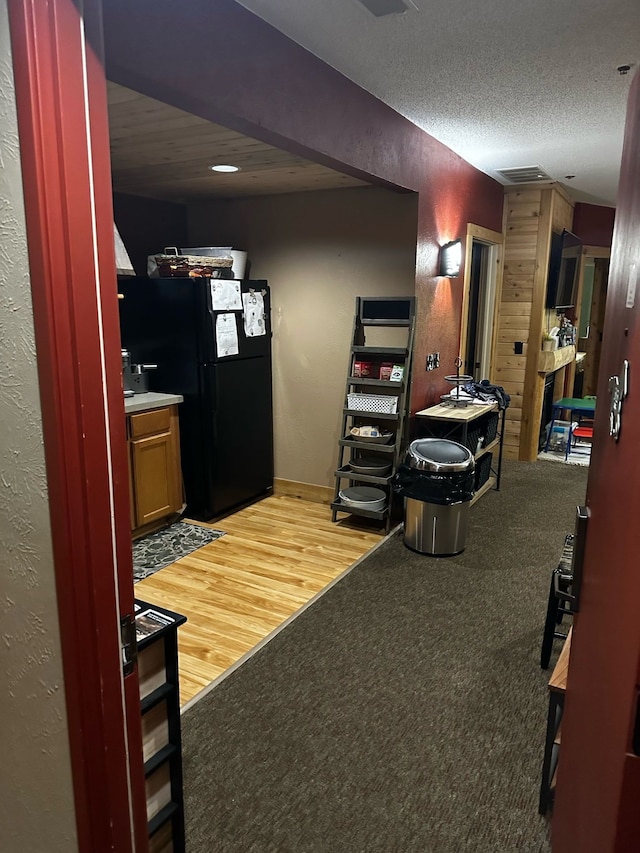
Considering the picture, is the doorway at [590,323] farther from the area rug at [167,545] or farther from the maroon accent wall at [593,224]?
the area rug at [167,545]

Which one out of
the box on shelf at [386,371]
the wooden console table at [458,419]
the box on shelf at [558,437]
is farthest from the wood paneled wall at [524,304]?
the box on shelf at [386,371]

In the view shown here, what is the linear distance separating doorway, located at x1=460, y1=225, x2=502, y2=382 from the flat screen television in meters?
0.53

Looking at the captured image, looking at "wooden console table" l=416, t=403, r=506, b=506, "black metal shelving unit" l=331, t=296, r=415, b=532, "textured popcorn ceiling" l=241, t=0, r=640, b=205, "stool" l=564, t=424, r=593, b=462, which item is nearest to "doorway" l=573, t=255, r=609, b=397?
"stool" l=564, t=424, r=593, b=462

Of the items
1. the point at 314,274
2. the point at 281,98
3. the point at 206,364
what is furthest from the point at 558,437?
the point at 281,98

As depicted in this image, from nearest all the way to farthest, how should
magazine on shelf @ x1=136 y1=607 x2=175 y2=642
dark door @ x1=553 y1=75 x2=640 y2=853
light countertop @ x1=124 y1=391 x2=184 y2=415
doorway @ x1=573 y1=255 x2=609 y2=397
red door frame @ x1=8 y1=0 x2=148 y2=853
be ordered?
dark door @ x1=553 y1=75 x2=640 y2=853 → red door frame @ x1=8 y1=0 x2=148 y2=853 → magazine on shelf @ x1=136 y1=607 x2=175 y2=642 → light countertop @ x1=124 y1=391 x2=184 y2=415 → doorway @ x1=573 y1=255 x2=609 y2=397

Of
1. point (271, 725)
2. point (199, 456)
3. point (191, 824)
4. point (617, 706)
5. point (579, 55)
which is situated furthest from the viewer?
point (199, 456)

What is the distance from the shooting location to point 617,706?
72cm

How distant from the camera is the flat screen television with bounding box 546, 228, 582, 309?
Result: 5598 millimetres

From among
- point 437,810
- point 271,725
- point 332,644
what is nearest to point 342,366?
point 332,644

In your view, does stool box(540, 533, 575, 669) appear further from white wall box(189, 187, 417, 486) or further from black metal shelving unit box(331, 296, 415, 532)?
white wall box(189, 187, 417, 486)

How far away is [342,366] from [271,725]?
8.86 ft

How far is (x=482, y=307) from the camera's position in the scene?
5645 mm

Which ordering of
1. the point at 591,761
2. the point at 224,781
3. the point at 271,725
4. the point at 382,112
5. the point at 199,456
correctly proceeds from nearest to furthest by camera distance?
the point at 591,761
the point at 224,781
the point at 271,725
the point at 382,112
the point at 199,456

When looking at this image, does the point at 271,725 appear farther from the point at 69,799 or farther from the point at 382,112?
the point at 382,112
